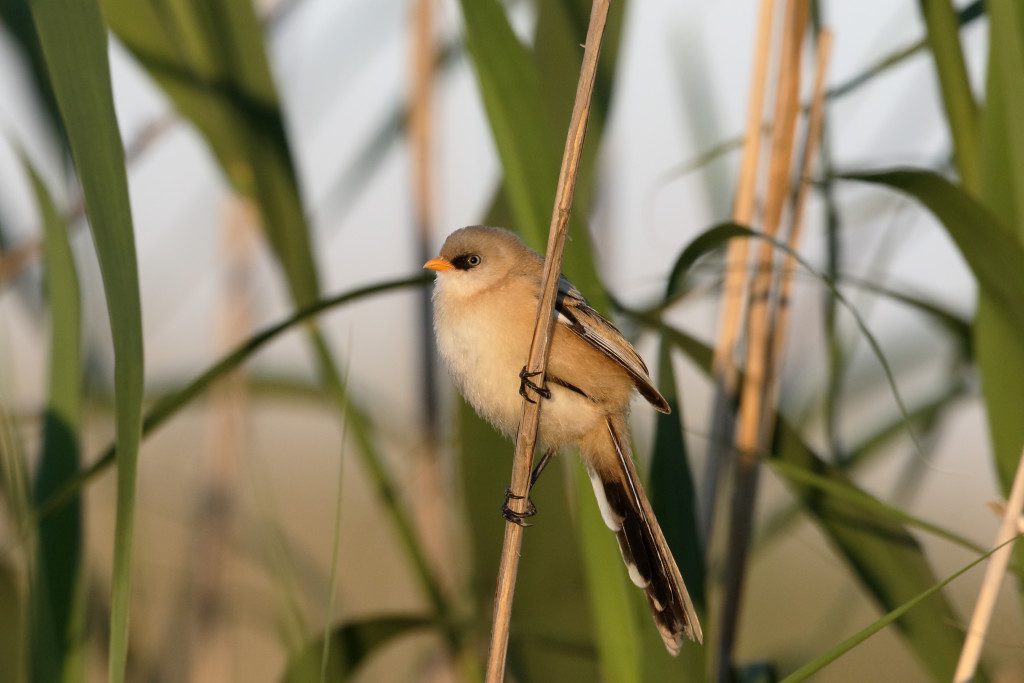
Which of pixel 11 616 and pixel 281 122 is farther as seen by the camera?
pixel 11 616

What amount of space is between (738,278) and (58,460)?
1.18 metres

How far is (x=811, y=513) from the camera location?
1583 mm

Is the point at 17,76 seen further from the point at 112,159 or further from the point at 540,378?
the point at 540,378

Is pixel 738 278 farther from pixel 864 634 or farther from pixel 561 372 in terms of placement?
pixel 864 634

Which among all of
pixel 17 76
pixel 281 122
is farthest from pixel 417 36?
pixel 17 76

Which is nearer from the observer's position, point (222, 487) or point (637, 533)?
point (637, 533)

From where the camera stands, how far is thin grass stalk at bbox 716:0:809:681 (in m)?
1.68

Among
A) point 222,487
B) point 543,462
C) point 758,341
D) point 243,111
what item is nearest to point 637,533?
point 543,462

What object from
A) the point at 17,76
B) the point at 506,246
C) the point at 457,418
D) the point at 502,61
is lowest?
the point at 457,418

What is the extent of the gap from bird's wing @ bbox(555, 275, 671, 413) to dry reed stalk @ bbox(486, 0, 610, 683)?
0.69ft

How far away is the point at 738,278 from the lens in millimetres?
1714

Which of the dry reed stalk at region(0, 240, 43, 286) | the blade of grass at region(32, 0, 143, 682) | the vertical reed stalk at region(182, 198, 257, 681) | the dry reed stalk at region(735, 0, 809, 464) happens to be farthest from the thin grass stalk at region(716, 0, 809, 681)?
the dry reed stalk at region(0, 240, 43, 286)

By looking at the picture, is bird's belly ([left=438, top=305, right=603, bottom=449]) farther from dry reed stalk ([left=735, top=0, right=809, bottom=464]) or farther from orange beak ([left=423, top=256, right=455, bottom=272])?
dry reed stalk ([left=735, top=0, right=809, bottom=464])

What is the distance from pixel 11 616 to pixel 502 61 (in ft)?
5.06
